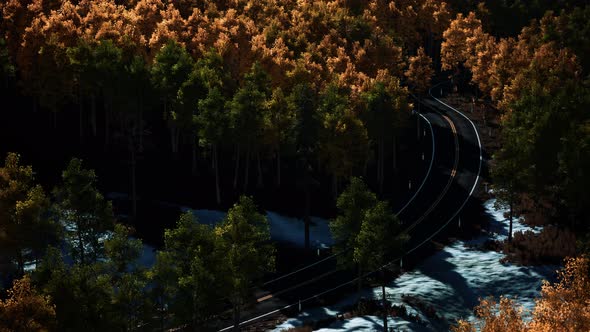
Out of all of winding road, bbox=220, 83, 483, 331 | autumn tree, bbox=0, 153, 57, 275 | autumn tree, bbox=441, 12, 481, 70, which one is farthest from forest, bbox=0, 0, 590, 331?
autumn tree, bbox=441, 12, 481, 70

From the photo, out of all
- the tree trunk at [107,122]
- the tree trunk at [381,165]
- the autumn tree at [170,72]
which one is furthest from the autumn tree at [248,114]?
the tree trunk at [381,165]

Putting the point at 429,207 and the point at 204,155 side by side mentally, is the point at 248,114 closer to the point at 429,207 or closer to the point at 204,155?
the point at 204,155

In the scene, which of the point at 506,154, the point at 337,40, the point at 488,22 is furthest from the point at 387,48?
the point at 488,22

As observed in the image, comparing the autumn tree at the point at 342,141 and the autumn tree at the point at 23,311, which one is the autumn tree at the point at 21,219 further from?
the autumn tree at the point at 342,141

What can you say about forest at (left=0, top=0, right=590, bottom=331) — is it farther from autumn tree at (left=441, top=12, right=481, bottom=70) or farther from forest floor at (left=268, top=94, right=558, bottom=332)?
autumn tree at (left=441, top=12, right=481, bottom=70)

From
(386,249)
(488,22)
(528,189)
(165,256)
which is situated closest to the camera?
(165,256)

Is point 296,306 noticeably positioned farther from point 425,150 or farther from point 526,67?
point 526,67

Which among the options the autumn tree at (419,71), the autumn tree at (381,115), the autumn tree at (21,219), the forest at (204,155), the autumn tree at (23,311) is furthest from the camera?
the autumn tree at (419,71)
